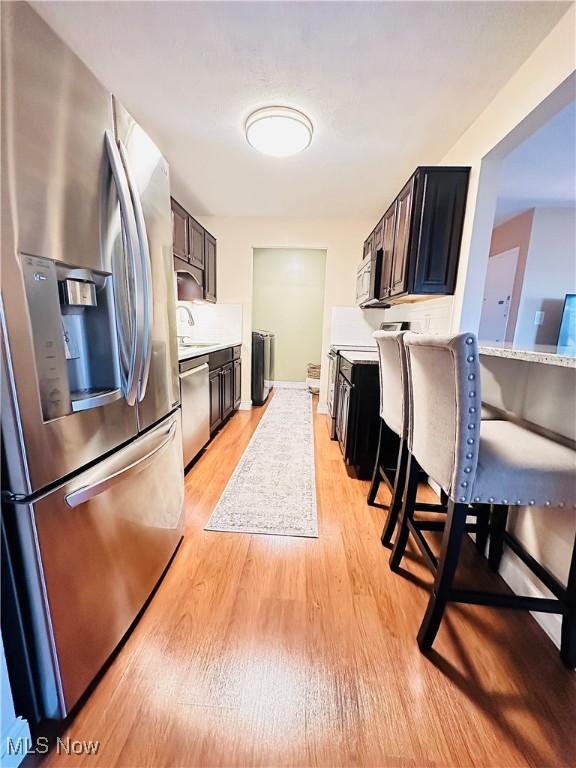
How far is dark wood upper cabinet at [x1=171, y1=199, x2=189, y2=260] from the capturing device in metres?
2.72

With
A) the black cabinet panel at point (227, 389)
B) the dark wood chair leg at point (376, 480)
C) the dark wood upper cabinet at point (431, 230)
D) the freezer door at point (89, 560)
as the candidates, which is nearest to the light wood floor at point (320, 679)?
the freezer door at point (89, 560)

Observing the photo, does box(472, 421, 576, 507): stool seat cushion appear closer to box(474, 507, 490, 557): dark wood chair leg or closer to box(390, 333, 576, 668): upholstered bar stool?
box(390, 333, 576, 668): upholstered bar stool

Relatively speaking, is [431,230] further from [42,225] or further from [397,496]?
[42,225]

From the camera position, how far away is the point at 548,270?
3896 millimetres

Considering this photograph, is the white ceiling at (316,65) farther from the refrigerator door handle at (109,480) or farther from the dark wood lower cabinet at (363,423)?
the refrigerator door handle at (109,480)

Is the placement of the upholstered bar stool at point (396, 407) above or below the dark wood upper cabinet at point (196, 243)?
below

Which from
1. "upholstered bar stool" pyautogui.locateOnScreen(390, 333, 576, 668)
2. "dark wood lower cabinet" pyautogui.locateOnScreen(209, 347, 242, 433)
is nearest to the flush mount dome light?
"dark wood lower cabinet" pyautogui.locateOnScreen(209, 347, 242, 433)

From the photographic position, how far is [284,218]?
3.98m

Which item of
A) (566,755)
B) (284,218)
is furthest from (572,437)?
(284,218)

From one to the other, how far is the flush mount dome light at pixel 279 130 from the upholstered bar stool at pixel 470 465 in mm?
1773

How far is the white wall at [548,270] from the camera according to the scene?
3.79m

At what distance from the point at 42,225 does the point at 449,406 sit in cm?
121

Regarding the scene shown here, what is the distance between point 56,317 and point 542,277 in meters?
5.08

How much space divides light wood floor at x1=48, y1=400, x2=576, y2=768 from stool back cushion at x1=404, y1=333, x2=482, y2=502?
633 millimetres
